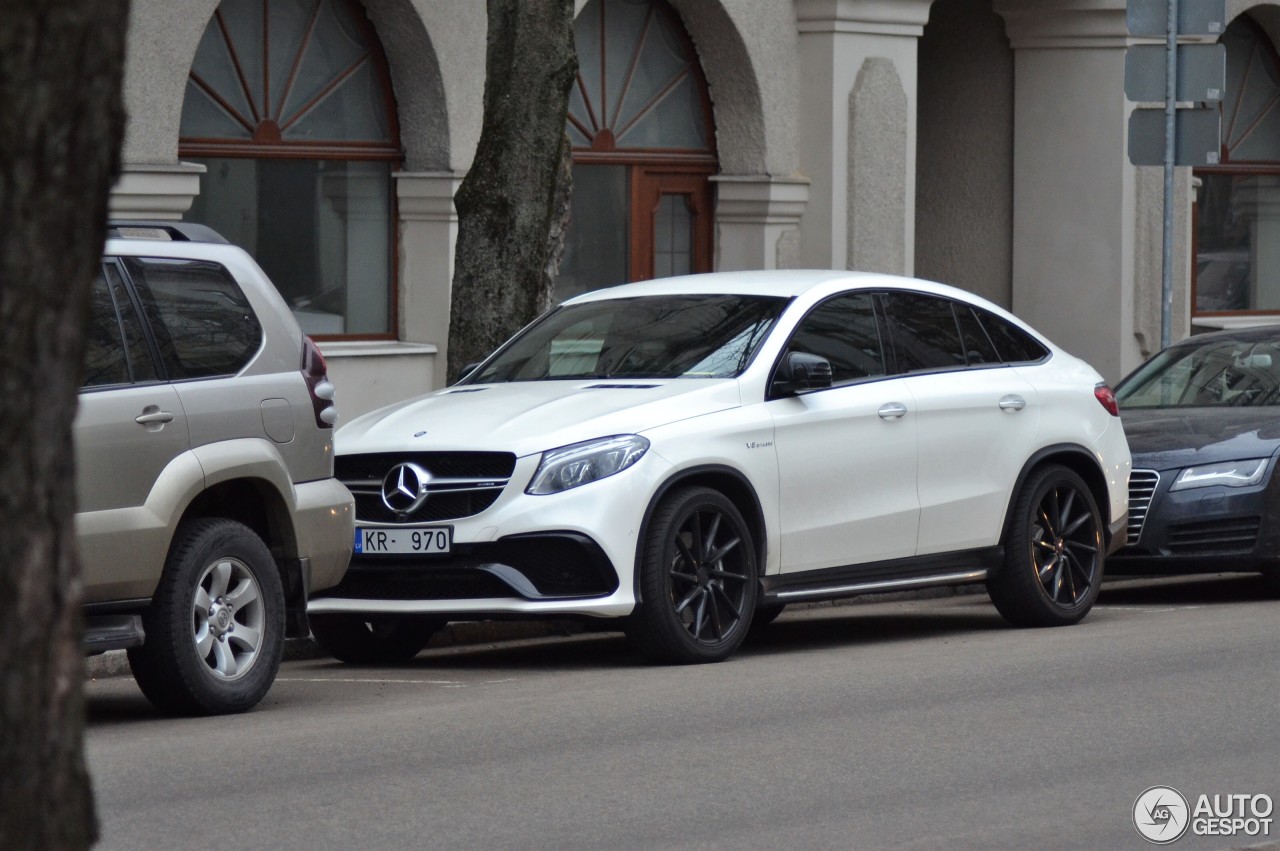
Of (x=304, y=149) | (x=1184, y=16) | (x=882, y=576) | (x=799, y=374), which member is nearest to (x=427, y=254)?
(x=304, y=149)

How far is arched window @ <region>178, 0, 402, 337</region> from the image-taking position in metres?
15.5

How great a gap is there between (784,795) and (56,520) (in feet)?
12.9

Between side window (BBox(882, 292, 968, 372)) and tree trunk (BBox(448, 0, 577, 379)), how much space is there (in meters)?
2.74

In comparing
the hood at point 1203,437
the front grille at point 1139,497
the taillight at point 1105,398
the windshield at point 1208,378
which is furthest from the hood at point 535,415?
the windshield at point 1208,378

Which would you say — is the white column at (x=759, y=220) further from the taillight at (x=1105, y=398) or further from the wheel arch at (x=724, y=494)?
the wheel arch at (x=724, y=494)

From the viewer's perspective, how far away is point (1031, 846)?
5578 mm

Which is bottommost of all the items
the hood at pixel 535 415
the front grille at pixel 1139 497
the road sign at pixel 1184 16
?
the front grille at pixel 1139 497

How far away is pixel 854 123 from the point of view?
62.1 ft

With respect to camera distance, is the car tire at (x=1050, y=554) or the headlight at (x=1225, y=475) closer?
the car tire at (x=1050, y=554)

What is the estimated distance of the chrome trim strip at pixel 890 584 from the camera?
9477 millimetres

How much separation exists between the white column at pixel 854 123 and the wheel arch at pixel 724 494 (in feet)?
31.6

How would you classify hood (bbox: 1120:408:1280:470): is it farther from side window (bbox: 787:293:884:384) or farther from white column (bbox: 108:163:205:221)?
white column (bbox: 108:163:205:221)

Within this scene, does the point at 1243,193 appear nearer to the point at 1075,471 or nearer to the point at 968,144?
the point at 968,144

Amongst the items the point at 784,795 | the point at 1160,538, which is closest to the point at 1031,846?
the point at 784,795
